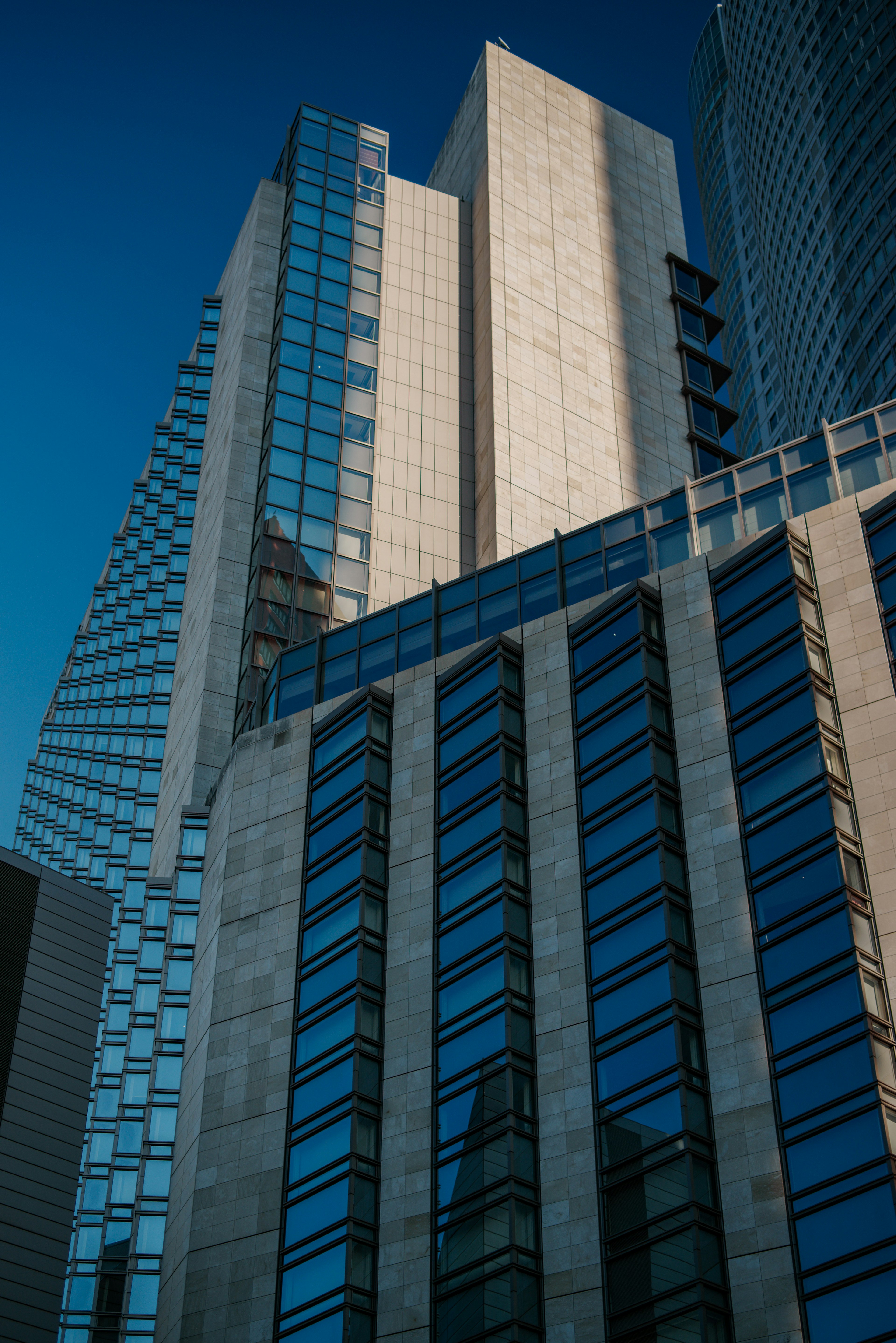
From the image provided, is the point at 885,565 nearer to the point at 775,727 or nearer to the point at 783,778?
the point at 775,727

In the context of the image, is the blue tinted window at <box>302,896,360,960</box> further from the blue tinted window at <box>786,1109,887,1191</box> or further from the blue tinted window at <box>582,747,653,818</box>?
the blue tinted window at <box>786,1109,887,1191</box>

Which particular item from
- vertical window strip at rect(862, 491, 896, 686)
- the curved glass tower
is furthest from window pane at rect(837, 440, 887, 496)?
the curved glass tower

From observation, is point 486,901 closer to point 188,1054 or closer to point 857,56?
point 188,1054

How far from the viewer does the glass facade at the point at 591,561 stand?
177 feet

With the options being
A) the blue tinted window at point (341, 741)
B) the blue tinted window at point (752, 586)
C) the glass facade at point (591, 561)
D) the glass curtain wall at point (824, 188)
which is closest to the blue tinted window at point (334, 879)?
the blue tinted window at point (341, 741)

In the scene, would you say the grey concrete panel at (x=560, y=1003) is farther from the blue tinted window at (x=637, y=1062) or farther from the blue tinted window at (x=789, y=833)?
the blue tinted window at (x=789, y=833)

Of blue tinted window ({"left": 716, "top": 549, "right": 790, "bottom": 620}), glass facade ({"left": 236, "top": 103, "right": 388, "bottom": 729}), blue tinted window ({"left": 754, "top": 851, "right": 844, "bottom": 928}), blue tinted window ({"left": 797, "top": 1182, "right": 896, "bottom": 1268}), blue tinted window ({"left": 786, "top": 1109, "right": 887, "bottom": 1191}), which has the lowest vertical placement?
blue tinted window ({"left": 797, "top": 1182, "right": 896, "bottom": 1268})

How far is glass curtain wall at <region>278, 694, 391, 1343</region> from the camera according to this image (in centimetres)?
4594

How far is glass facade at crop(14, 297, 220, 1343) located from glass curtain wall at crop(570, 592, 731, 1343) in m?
23.1

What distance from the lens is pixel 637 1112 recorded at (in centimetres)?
4338

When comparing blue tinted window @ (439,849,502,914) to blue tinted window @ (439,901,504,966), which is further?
blue tinted window @ (439,849,502,914)

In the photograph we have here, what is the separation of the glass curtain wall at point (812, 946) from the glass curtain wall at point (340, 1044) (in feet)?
45.1

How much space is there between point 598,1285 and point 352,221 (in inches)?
2658

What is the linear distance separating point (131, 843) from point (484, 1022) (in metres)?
38.4
